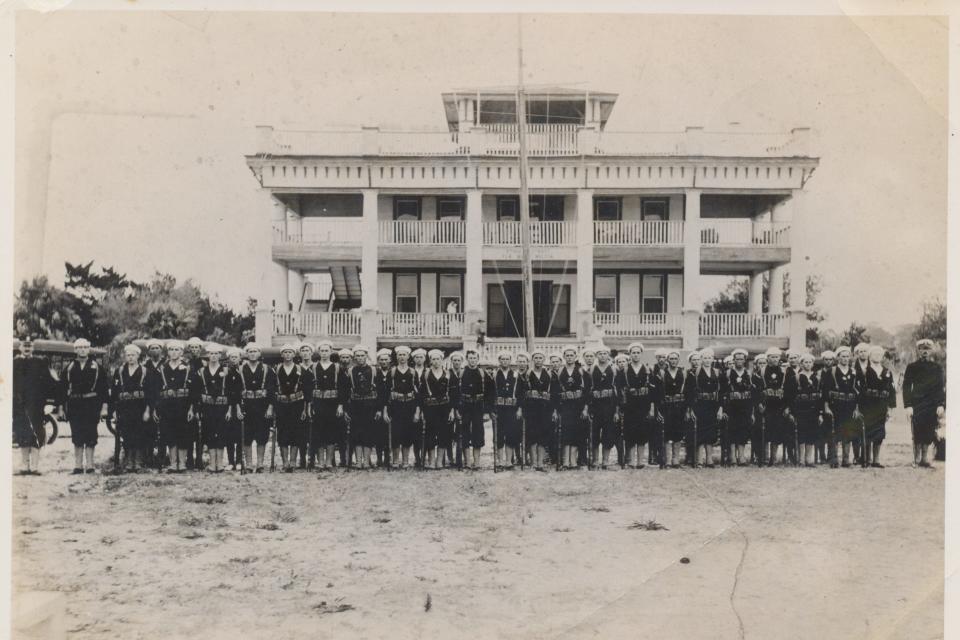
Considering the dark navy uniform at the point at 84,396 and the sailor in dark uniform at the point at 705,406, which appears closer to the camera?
the dark navy uniform at the point at 84,396

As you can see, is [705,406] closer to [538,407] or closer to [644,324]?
[644,324]

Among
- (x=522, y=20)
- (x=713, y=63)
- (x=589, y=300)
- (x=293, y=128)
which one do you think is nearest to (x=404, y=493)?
(x=589, y=300)

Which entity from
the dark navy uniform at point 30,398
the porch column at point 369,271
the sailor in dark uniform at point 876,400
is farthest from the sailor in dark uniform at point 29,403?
the sailor in dark uniform at point 876,400

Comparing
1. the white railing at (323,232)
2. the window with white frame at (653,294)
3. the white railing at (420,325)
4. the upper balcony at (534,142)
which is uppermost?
the upper balcony at (534,142)

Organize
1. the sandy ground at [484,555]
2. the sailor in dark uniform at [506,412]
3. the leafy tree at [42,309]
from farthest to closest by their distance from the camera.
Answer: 1. the sailor in dark uniform at [506,412]
2. the leafy tree at [42,309]
3. the sandy ground at [484,555]

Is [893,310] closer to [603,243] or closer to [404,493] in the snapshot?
[603,243]

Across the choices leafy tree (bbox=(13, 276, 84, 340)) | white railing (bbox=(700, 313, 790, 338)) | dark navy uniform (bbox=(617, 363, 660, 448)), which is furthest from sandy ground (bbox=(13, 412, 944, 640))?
white railing (bbox=(700, 313, 790, 338))

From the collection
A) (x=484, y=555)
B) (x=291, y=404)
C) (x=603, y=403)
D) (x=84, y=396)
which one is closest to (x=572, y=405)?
(x=603, y=403)

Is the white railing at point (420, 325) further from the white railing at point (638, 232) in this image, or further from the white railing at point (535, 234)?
the white railing at point (638, 232)
